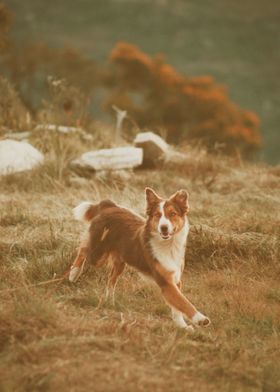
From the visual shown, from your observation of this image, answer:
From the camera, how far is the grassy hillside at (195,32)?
5503 centimetres

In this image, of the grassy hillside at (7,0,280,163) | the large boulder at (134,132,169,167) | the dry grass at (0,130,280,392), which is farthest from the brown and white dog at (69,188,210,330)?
the grassy hillside at (7,0,280,163)

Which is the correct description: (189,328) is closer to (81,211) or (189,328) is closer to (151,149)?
(81,211)

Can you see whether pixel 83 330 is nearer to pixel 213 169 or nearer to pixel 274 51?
pixel 213 169

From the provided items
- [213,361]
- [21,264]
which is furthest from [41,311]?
[21,264]

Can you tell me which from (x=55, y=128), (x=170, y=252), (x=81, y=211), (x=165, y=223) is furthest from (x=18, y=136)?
(x=165, y=223)

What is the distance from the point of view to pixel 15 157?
38.4 ft

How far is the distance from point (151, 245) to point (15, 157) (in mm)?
6195

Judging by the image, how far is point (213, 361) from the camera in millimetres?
4941

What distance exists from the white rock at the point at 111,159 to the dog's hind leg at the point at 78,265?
4636 mm

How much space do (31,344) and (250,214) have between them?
445cm

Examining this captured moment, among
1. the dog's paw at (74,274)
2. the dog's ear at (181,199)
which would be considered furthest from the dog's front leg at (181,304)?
the dog's paw at (74,274)

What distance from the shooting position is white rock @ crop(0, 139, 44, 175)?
38.0 feet

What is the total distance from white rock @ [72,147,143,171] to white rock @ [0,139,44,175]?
0.70 metres

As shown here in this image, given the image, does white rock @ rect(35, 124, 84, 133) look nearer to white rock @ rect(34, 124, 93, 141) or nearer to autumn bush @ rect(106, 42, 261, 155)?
white rock @ rect(34, 124, 93, 141)
